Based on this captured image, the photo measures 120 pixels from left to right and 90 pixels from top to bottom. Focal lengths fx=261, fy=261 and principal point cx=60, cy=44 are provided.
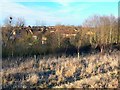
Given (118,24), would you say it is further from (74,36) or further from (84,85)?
(84,85)

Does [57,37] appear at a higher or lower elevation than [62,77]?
higher

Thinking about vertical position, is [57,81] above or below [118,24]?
below

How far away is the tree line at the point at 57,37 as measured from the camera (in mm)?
→ 12141

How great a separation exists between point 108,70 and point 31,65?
9.64ft

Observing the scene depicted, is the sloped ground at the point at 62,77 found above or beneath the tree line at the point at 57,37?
beneath

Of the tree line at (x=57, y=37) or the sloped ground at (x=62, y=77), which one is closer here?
the sloped ground at (x=62, y=77)

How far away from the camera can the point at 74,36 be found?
48.9ft

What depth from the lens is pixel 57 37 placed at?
13977 mm

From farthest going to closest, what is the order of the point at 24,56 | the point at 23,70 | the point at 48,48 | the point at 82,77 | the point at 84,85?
the point at 48,48 → the point at 24,56 → the point at 23,70 → the point at 82,77 → the point at 84,85

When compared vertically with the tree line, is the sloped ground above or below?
below

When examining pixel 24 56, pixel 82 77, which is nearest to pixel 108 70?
pixel 82 77

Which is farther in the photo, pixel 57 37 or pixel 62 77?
pixel 57 37

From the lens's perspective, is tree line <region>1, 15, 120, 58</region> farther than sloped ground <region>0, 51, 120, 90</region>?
Yes

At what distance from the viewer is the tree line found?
12141 mm
